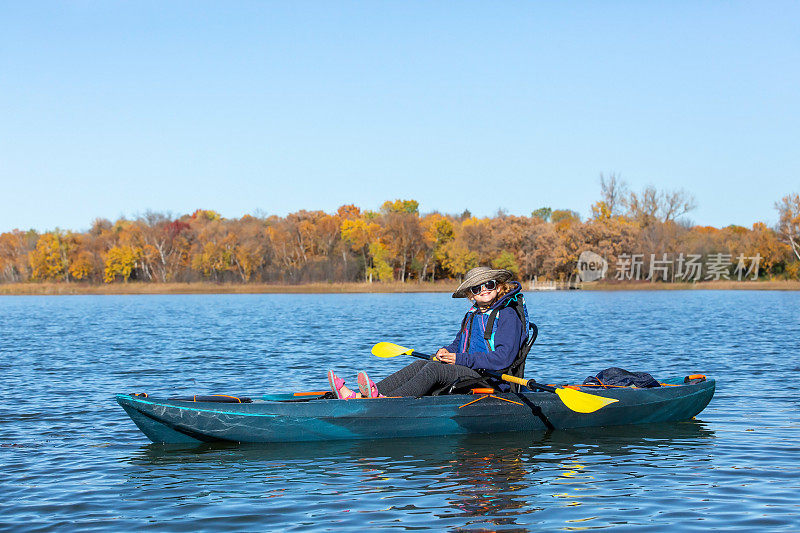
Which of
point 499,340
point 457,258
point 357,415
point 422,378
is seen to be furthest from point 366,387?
point 457,258

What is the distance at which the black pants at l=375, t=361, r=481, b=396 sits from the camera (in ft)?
28.1

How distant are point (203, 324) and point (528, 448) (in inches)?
948

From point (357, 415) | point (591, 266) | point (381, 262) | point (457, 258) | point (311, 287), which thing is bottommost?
point (311, 287)

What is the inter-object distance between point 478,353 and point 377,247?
67.5 metres

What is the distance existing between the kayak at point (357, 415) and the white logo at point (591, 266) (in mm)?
64735

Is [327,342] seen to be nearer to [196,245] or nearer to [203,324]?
[203,324]

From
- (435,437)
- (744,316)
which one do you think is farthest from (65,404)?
(744,316)

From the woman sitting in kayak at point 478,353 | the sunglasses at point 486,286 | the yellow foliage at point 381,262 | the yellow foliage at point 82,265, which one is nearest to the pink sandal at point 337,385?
the woman sitting in kayak at point 478,353

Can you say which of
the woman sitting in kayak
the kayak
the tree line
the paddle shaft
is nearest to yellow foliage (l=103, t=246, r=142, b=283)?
the tree line

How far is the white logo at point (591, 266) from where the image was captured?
238ft

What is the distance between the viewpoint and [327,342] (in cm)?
2200

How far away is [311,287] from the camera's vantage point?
7312 centimetres

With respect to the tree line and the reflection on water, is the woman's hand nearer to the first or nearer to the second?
the reflection on water

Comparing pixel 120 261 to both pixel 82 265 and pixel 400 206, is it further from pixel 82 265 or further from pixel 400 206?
pixel 400 206
